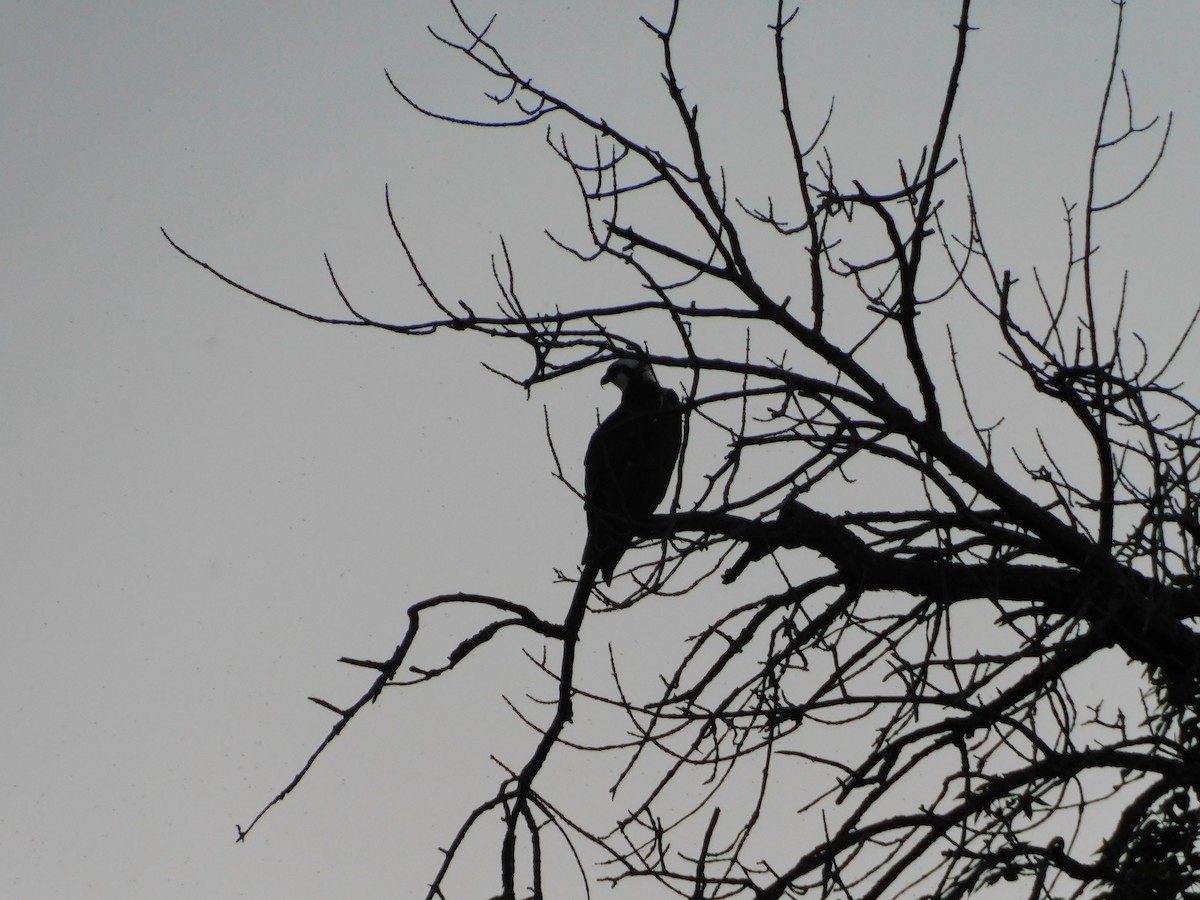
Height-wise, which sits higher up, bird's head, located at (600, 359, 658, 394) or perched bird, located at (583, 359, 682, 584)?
bird's head, located at (600, 359, 658, 394)

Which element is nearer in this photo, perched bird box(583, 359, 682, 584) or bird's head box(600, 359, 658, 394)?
perched bird box(583, 359, 682, 584)

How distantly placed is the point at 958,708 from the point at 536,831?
102cm

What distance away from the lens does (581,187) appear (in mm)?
2723

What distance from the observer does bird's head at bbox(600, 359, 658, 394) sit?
5.48 metres

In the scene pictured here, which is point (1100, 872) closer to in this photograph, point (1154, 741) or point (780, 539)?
point (1154, 741)

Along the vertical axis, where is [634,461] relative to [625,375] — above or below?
below

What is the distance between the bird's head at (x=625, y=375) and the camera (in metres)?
5.48

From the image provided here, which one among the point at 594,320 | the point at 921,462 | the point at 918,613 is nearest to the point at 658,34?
the point at 594,320

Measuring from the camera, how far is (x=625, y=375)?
20.1ft

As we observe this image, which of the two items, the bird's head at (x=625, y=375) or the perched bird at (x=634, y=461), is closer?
the perched bird at (x=634, y=461)

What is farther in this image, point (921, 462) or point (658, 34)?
point (921, 462)

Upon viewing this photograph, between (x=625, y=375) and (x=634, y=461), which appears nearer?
(x=634, y=461)

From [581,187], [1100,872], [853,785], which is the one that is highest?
[581,187]

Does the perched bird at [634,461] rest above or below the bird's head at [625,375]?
below
